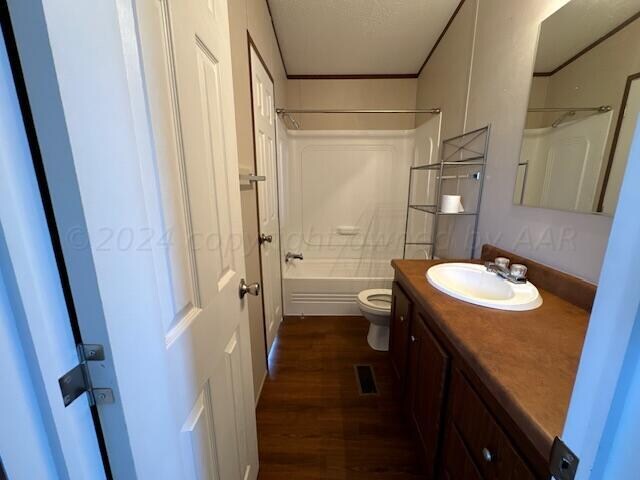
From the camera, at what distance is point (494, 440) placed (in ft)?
2.15

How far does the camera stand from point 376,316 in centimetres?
206

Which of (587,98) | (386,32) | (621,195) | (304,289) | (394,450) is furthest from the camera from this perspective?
(304,289)

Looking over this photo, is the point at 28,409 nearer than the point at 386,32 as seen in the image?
Yes

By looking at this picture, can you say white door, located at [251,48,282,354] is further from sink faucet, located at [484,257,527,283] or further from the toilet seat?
sink faucet, located at [484,257,527,283]

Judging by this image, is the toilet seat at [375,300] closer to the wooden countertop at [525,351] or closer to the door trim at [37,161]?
the wooden countertop at [525,351]

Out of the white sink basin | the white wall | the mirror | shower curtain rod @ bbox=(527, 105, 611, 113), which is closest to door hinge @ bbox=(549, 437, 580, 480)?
the white sink basin

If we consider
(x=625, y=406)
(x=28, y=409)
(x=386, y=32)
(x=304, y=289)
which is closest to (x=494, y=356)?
(x=625, y=406)

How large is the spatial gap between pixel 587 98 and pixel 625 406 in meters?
1.10

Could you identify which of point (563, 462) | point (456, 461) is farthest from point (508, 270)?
point (563, 462)

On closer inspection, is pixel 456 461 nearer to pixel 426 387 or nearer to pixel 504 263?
pixel 426 387

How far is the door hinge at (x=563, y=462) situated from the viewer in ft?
1.16

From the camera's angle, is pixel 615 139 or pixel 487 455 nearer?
pixel 487 455

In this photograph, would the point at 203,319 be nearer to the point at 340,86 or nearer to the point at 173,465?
the point at 173,465

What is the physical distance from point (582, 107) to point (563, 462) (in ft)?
3.76
